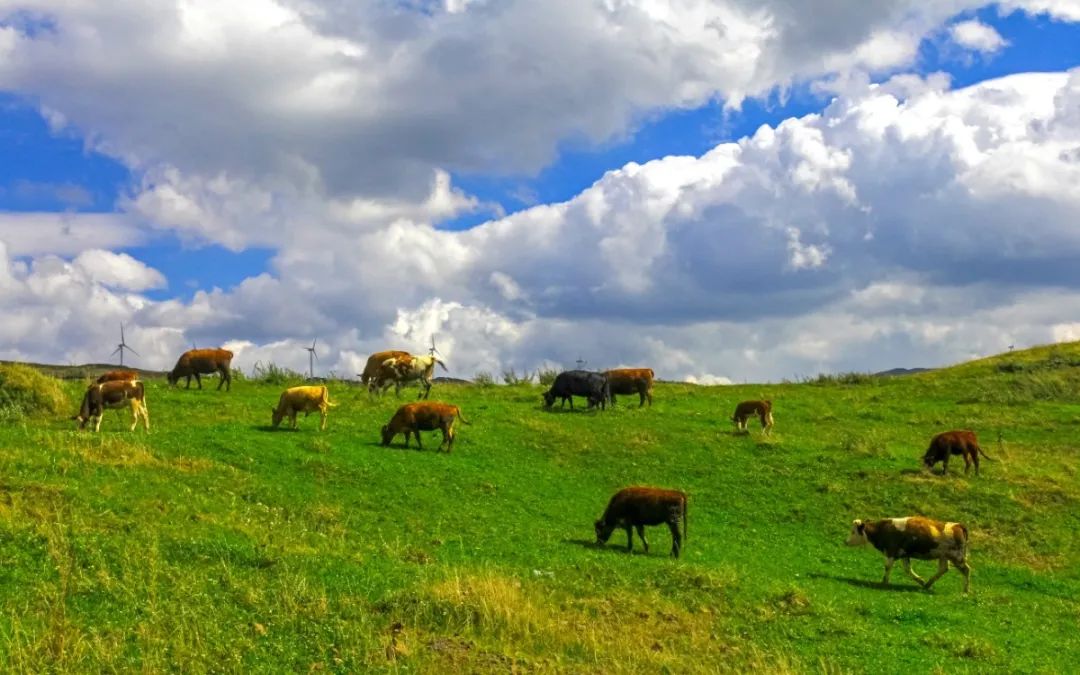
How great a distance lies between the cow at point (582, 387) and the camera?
40.1 m

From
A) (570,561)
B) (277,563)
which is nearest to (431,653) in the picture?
(277,563)

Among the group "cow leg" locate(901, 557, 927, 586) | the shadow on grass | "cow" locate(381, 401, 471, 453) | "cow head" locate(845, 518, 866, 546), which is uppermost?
"cow" locate(381, 401, 471, 453)

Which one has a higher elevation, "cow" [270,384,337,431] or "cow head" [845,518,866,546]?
"cow" [270,384,337,431]

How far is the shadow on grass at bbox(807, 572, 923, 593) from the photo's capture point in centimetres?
2036

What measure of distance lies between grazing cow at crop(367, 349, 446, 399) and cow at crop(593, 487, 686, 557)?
1898 cm

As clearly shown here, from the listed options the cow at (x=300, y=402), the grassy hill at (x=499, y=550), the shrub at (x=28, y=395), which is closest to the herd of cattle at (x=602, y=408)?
the cow at (x=300, y=402)

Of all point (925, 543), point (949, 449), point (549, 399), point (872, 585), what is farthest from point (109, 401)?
point (949, 449)

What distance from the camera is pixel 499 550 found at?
1970 cm

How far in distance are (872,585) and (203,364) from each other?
1167 inches

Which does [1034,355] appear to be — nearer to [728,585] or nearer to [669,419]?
[669,419]

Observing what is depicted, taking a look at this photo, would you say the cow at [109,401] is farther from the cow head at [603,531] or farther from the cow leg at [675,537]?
the cow leg at [675,537]

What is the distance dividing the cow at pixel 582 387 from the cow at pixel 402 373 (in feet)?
16.9

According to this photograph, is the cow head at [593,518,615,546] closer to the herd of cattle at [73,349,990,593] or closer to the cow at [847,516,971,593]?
the herd of cattle at [73,349,990,593]

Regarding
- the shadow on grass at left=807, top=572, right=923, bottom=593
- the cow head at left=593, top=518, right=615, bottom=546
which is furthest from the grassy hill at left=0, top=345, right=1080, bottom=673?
the cow head at left=593, top=518, right=615, bottom=546
